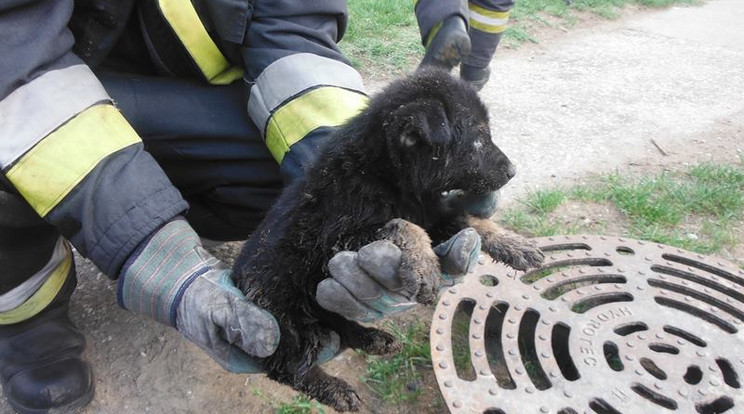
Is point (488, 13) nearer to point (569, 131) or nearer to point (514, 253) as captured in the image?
point (569, 131)

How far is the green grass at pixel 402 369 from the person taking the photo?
7.90ft

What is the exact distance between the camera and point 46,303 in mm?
2457

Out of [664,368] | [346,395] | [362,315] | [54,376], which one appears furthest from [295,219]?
[664,368]

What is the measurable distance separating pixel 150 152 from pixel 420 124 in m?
1.25

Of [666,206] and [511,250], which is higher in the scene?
[511,250]

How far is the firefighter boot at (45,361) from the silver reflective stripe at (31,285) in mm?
11

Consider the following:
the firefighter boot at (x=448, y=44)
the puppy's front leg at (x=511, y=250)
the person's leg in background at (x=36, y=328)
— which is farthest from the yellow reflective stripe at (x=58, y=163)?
the firefighter boot at (x=448, y=44)

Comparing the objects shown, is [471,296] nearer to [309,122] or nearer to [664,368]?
[664,368]

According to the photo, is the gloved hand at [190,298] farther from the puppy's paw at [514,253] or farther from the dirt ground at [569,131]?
the puppy's paw at [514,253]

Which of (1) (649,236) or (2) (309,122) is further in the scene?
(1) (649,236)

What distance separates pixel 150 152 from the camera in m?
2.55

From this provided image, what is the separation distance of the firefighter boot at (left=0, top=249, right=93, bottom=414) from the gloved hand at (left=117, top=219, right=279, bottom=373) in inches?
29.6

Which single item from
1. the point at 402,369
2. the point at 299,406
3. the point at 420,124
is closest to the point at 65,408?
the point at 299,406

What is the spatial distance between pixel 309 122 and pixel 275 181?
20.1 inches
